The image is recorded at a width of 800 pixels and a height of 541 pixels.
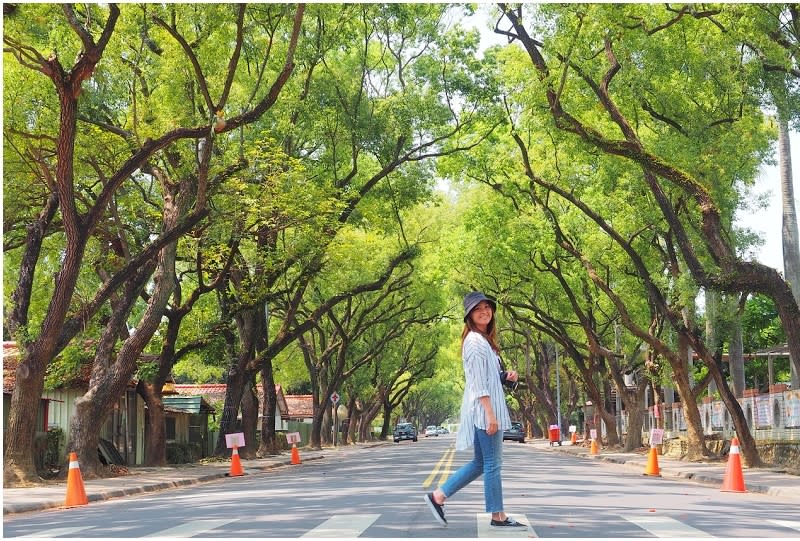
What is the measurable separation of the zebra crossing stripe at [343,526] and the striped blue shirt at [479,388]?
4.41 feet

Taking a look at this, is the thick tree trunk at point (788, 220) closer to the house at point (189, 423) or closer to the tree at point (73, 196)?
the tree at point (73, 196)

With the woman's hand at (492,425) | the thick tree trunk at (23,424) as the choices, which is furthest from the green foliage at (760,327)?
the woman's hand at (492,425)

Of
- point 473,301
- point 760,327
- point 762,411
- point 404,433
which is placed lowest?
point 404,433

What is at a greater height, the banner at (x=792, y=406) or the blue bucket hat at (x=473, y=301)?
the blue bucket hat at (x=473, y=301)

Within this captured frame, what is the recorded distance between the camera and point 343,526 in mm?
9781

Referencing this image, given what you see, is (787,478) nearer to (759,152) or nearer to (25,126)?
(759,152)

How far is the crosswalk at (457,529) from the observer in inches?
348

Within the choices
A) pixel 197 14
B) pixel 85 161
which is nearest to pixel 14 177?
pixel 85 161

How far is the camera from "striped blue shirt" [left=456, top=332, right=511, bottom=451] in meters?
8.72

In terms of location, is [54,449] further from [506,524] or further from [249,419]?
[506,524]

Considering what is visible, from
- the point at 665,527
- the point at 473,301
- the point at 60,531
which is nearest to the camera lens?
the point at 473,301

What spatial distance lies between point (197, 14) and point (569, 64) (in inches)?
302

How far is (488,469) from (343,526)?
1.82 m

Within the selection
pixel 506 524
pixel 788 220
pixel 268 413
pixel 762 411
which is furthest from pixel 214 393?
pixel 506 524
